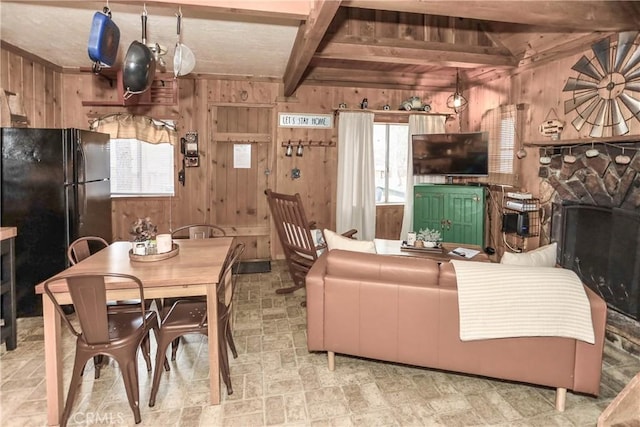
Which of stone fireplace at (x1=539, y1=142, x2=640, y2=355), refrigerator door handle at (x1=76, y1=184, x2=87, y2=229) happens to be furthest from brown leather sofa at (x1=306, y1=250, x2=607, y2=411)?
refrigerator door handle at (x1=76, y1=184, x2=87, y2=229)

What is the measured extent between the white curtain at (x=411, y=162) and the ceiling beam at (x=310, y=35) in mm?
1953

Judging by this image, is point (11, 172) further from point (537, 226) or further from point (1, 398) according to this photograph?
point (537, 226)

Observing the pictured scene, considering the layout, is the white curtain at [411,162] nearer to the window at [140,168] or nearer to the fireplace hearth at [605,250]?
the fireplace hearth at [605,250]

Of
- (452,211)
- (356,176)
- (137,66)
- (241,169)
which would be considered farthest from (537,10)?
(241,169)

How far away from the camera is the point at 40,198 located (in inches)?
124

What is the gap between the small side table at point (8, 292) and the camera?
2.70 m

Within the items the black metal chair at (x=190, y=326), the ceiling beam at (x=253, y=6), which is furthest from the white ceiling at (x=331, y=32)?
the black metal chair at (x=190, y=326)

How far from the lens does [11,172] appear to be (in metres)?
3.08

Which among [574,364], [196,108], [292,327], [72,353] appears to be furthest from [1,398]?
[196,108]

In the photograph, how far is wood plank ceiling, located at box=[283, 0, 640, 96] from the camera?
8.45 ft

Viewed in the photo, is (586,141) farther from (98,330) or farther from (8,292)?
(8,292)

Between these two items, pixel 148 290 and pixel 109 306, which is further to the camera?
pixel 109 306

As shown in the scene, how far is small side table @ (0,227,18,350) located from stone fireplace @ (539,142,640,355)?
183 inches

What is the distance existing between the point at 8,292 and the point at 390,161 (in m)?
4.60
